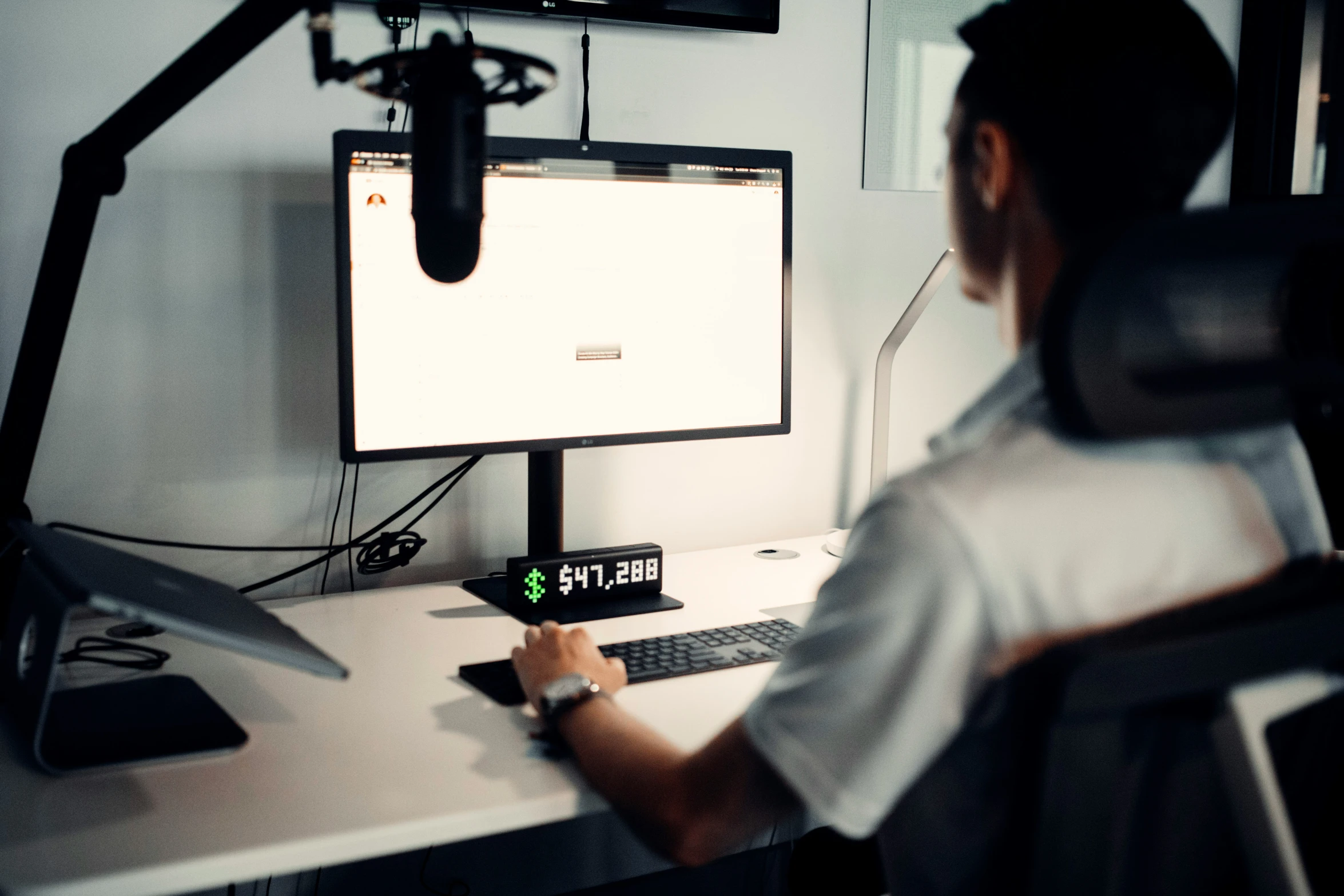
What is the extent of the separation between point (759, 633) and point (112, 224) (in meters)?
0.91

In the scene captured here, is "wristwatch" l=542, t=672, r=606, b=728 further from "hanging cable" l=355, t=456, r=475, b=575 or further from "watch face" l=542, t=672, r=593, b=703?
"hanging cable" l=355, t=456, r=475, b=575

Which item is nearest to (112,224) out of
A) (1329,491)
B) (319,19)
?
(319,19)

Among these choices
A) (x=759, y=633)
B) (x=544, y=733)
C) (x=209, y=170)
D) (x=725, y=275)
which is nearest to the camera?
(x=544, y=733)

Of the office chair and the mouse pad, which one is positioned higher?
the office chair

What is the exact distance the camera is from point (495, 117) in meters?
1.52

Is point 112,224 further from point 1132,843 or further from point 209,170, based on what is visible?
point 1132,843

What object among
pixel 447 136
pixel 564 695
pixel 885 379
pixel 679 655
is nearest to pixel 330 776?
pixel 564 695

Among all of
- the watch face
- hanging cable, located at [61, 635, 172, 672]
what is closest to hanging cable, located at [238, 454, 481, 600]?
hanging cable, located at [61, 635, 172, 672]

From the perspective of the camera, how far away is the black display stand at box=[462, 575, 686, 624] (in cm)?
133

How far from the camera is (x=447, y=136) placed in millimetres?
822

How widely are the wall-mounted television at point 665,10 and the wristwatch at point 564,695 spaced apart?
3.03 ft

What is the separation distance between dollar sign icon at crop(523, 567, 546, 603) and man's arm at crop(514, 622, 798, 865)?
420mm

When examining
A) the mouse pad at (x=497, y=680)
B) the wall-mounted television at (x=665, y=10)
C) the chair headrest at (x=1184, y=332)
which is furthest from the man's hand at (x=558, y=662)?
the wall-mounted television at (x=665, y=10)

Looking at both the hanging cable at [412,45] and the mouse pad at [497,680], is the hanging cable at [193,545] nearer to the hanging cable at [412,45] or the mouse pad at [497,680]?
the mouse pad at [497,680]
